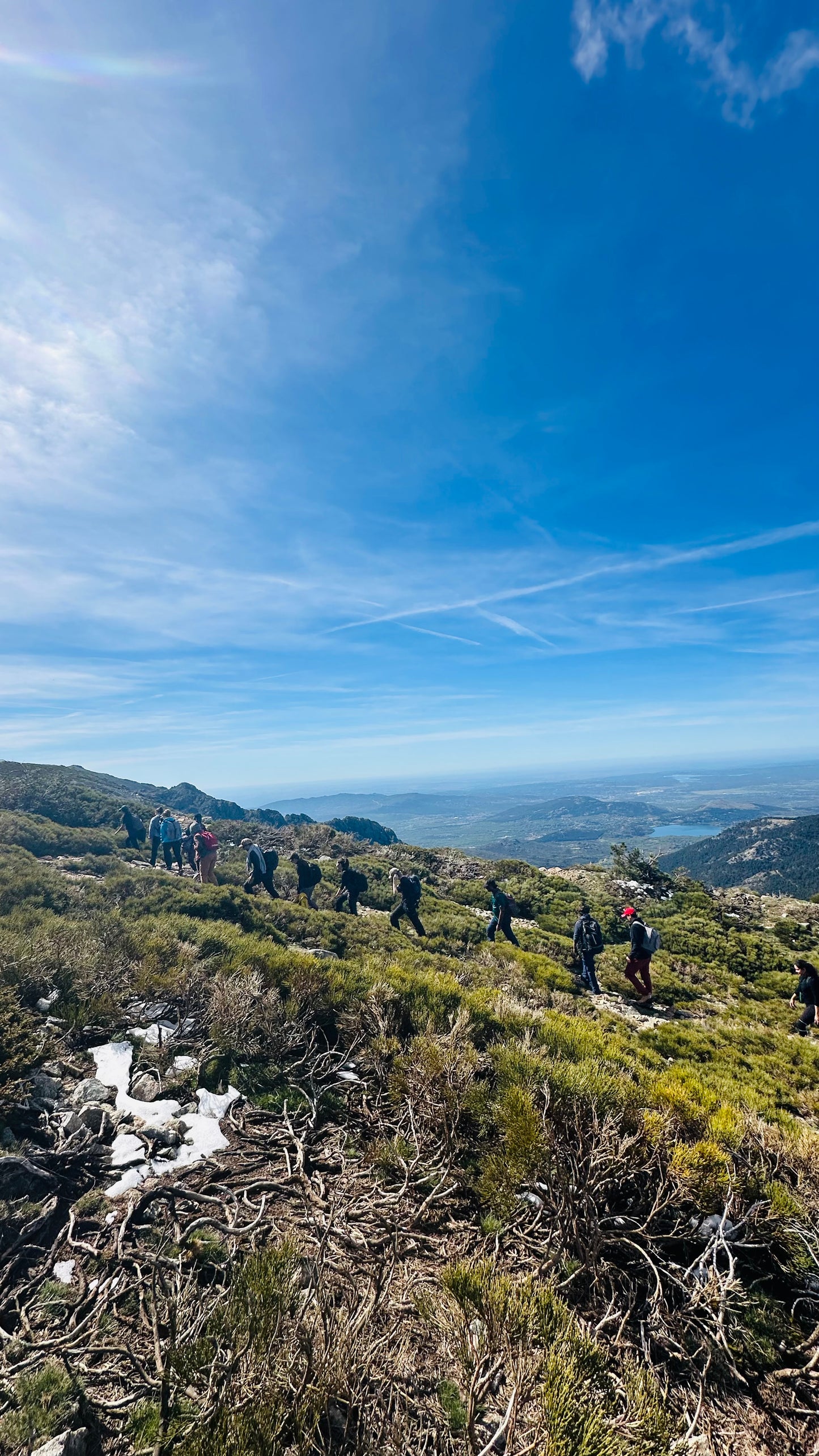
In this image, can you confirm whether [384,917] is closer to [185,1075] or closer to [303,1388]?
[185,1075]

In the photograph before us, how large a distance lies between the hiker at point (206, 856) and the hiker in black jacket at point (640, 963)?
12.5 m

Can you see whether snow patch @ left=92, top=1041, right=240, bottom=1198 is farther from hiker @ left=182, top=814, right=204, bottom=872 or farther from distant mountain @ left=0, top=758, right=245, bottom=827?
distant mountain @ left=0, top=758, right=245, bottom=827

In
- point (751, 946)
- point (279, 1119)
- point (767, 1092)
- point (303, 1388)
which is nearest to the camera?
point (303, 1388)

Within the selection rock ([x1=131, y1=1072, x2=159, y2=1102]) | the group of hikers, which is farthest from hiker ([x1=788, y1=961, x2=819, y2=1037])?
rock ([x1=131, y1=1072, x2=159, y2=1102])

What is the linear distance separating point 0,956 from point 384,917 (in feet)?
36.4

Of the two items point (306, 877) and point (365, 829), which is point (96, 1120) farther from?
point (365, 829)

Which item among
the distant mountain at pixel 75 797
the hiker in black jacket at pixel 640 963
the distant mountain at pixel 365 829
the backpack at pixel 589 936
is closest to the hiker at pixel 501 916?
the backpack at pixel 589 936

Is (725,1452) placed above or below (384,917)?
above

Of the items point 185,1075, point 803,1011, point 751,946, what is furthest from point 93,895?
point 751,946

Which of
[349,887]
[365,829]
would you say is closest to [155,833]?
[349,887]

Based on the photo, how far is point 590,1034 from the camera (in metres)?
7.93

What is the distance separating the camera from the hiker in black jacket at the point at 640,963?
11617 mm

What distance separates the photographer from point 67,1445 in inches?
102

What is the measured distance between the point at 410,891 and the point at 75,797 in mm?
25034
